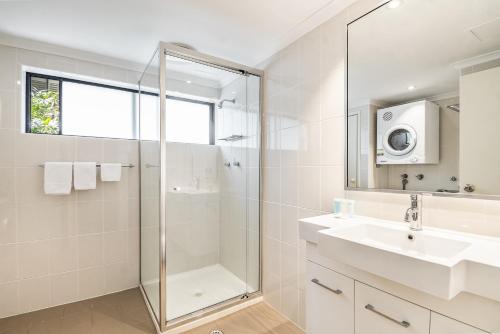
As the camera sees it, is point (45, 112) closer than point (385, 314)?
No

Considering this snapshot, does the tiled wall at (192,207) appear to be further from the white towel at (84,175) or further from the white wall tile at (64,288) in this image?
the white wall tile at (64,288)

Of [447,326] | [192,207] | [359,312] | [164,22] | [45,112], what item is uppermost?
[164,22]

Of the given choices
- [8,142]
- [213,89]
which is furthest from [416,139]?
[8,142]

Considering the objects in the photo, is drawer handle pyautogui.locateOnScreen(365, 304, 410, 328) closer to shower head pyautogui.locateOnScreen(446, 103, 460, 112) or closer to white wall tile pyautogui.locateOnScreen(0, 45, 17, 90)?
shower head pyautogui.locateOnScreen(446, 103, 460, 112)

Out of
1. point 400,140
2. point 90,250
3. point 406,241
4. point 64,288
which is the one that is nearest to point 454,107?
point 400,140

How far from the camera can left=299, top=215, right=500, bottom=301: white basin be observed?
0.73 metres

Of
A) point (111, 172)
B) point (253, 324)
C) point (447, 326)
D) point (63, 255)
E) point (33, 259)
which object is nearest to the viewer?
point (447, 326)

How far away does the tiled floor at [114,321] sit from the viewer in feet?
5.92

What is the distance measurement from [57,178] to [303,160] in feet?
6.67

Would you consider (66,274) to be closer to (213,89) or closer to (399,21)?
(213,89)

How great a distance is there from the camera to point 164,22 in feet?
5.72

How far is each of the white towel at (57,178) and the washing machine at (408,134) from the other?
2.39 metres

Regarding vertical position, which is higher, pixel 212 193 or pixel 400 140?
pixel 400 140

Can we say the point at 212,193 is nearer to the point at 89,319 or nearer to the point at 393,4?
the point at 89,319
